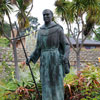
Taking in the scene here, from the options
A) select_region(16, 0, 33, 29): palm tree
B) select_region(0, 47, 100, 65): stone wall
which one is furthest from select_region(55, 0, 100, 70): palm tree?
select_region(0, 47, 100, 65): stone wall

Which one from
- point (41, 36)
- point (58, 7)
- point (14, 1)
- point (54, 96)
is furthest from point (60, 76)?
point (58, 7)

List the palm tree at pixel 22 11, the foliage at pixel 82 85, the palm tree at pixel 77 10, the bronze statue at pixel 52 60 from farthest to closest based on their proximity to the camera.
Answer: the palm tree at pixel 77 10 < the palm tree at pixel 22 11 < the foliage at pixel 82 85 < the bronze statue at pixel 52 60

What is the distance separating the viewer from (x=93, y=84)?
493 cm

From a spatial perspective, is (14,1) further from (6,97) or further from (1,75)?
(6,97)

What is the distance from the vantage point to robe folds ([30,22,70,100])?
265 cm

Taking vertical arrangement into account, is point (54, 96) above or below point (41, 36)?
below

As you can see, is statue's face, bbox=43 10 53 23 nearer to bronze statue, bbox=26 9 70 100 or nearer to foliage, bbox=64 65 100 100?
bronze statue, bbox=26 9 70 100

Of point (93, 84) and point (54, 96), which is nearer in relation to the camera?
point (54, 96)

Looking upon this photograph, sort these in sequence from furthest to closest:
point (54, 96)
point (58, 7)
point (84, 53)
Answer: point (84, 53) → point (58, 7) → point (54, 96)

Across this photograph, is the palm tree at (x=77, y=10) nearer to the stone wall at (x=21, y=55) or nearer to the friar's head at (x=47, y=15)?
the stone wall at (x=21, y=55)

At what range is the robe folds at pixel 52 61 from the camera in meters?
2.65

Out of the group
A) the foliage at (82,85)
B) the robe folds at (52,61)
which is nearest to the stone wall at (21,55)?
the foliage at (82,85)

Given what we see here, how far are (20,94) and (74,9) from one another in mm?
6984

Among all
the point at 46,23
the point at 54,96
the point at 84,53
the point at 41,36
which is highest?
the point at 46,23
